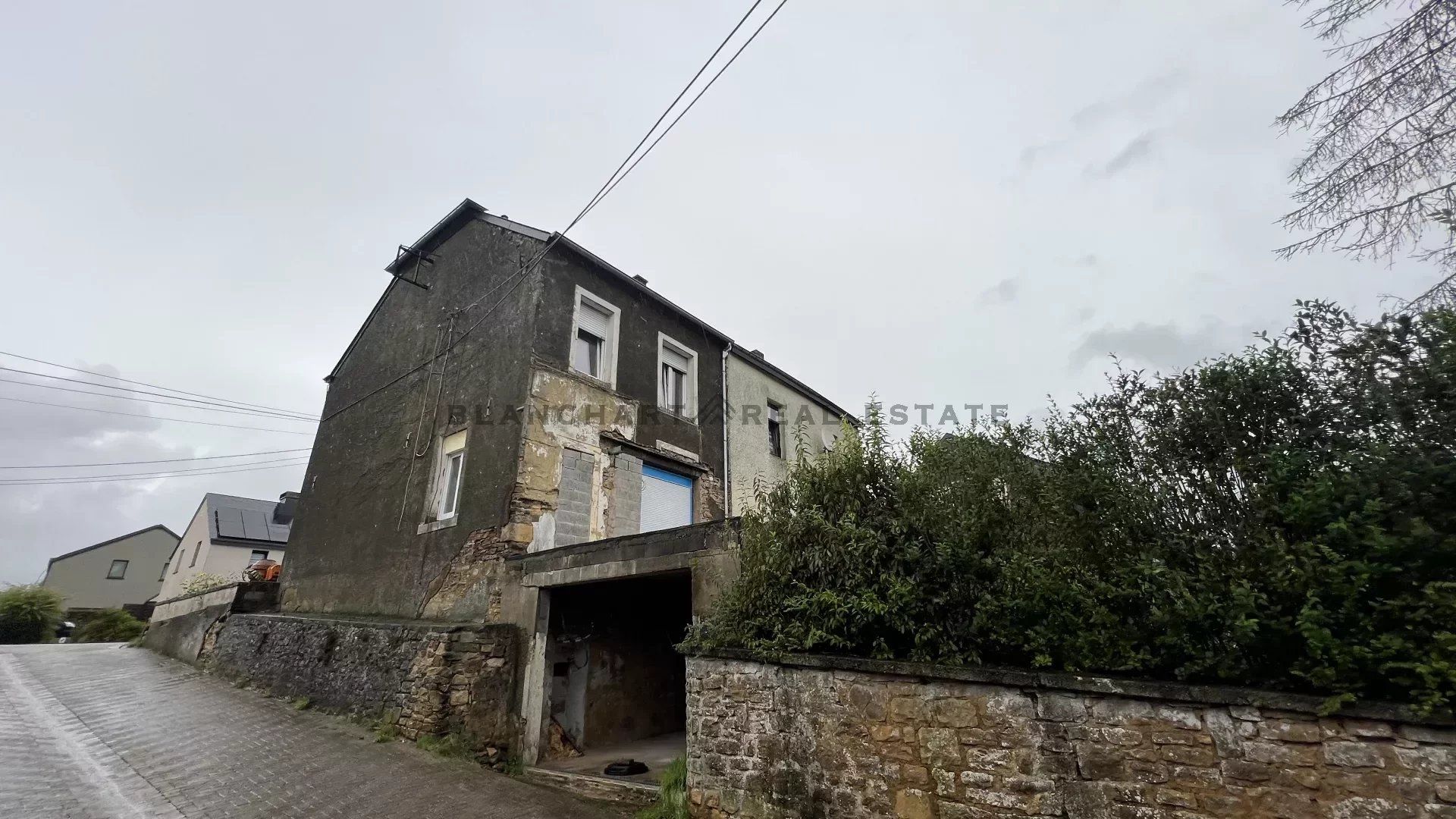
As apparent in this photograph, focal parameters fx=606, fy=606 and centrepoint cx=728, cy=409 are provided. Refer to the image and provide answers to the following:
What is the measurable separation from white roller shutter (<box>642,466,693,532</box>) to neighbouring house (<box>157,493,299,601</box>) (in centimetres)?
2309

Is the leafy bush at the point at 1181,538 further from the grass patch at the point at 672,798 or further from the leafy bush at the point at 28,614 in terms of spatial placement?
the leafy bush at the point at 28,614

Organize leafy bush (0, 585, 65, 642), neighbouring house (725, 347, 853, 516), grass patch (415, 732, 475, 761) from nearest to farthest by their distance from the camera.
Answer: grass patch (415, 732, 475, 761) → neighbouring house (725, 347, 853, 516) → leafy bush (0, 585, 65, 642)

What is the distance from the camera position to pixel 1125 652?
10.9ft

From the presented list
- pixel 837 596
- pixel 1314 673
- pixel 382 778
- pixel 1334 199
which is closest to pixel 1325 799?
pixel 1314 673

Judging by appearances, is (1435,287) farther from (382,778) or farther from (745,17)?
(382,778)

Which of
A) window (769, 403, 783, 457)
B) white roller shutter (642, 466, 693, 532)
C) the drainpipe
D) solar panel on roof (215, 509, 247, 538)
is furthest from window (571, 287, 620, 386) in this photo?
solar panel on roof (215, 509, 247, 538)

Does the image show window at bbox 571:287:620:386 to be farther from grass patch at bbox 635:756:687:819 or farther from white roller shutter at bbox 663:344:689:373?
grass patch at bbox 635:756:687:819

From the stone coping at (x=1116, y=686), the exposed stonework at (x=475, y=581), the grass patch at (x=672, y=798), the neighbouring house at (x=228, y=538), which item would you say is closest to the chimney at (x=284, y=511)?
the neighbouring house at (x=228, y=538)

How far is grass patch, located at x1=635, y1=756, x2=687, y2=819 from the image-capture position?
198 inches

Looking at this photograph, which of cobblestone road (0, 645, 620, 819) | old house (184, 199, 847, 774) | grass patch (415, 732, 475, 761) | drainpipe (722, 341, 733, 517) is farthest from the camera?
drainpipe (722, 341, 733, 517)

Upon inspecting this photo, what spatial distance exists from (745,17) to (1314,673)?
568cm

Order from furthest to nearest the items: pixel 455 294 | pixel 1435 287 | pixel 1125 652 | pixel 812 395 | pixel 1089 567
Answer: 1. pixel 812 395
2. pixel 455 294
3. pixel 1435 287
4. pixel 1089 567
5. pixel 1125 652

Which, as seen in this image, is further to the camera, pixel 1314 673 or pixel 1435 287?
pixel 1435 287

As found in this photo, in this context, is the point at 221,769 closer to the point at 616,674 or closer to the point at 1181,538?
the point at 616,674
